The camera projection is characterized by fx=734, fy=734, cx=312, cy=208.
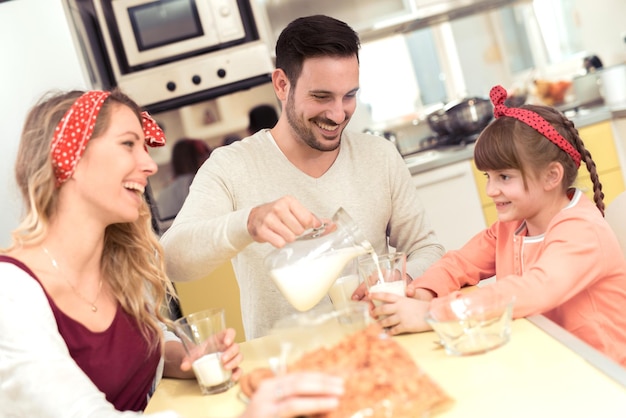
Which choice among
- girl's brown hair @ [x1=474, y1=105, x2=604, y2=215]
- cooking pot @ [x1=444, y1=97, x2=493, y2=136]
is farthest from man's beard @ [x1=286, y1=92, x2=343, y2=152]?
cooking pot @ [x1=444, y1=97, x2=493, y2=136]

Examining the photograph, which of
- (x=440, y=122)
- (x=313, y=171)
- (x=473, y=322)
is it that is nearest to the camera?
(x=473, y=322)

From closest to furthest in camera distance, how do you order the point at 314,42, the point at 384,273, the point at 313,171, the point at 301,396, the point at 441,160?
the point at 301,396, the point at 384,273, the point at 314,42, the point at 313,171, the point at 441,160

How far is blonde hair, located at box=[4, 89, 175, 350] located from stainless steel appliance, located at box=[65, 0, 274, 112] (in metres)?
1.77

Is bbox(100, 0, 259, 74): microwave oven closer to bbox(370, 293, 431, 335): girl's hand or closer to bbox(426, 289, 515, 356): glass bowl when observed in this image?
bbox(370, 293, 431, 335): girl's hand

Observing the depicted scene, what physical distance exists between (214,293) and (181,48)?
112 cm

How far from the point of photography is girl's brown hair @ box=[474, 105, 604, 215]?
5.31ft

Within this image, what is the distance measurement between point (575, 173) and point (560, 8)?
263 centimetres

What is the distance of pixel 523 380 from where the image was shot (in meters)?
0.97

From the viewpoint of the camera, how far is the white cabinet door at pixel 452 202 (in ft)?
10.8

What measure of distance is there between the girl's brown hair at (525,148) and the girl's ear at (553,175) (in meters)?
0.01

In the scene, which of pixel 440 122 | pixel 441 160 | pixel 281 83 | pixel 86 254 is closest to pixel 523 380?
pixel 86 254

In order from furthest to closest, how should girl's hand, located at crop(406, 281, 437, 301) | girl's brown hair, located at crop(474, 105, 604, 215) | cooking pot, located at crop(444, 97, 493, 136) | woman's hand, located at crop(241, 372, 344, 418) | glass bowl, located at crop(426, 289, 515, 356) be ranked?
cooking pot, located at crop(444, 97, 493, 136) → girl's brown hair, located at crop(474, 105, 604, 215) → girl's hand, located at crop(406, 281, 437, 301) → glass bowl, located at crop(426, 289, 515, 356) → woman's hand, located at crop(241, 372, 344, 418)

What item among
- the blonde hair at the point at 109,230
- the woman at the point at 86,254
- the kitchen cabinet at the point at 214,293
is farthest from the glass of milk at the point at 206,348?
the kitchen cabinet at the point at 214,293

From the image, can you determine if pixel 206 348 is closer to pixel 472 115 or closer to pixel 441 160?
pixel 441 160
